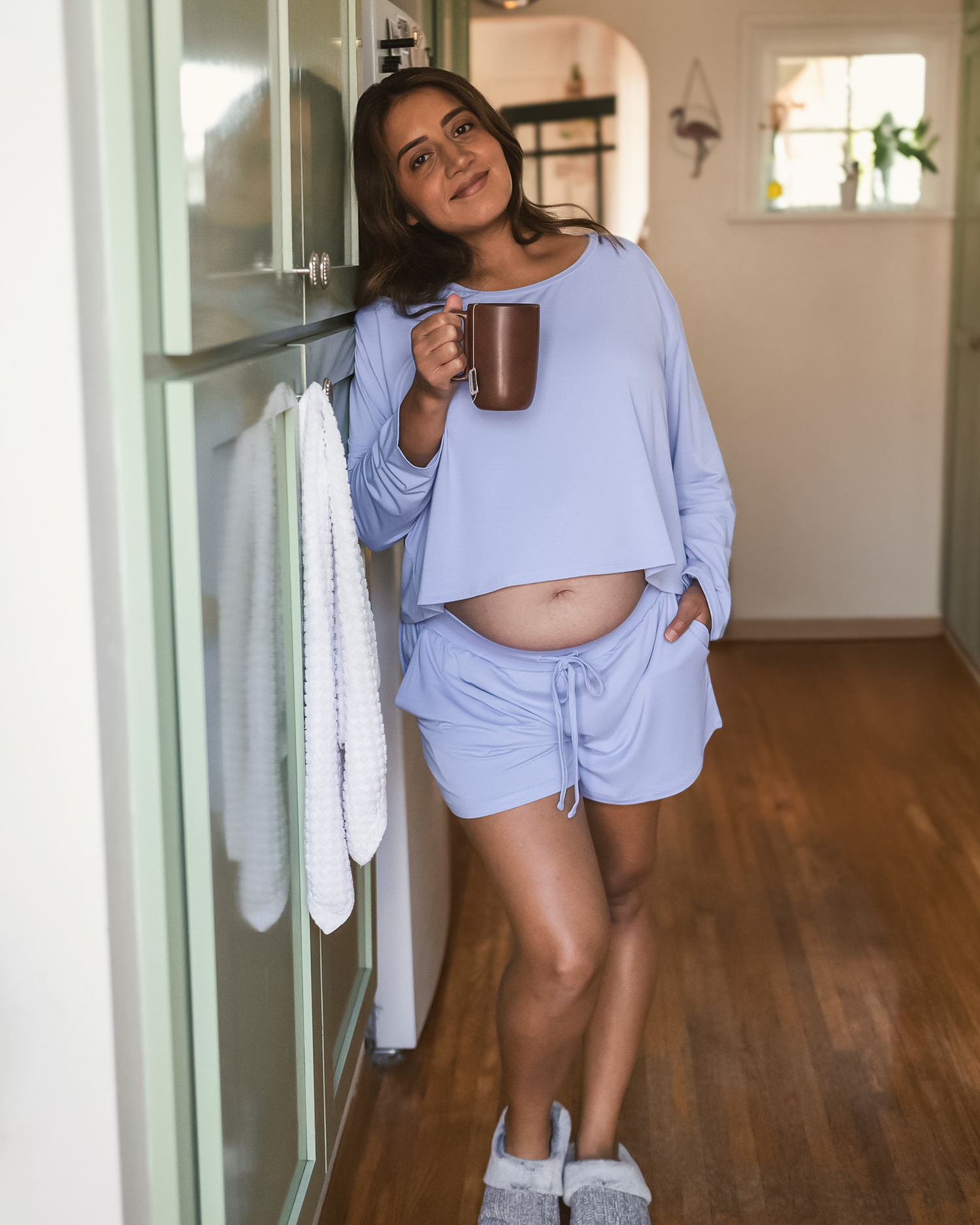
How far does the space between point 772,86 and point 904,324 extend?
94 cm

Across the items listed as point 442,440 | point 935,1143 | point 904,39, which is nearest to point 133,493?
point 442,440

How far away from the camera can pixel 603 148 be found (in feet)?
14.6

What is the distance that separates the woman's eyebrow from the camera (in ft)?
4.78

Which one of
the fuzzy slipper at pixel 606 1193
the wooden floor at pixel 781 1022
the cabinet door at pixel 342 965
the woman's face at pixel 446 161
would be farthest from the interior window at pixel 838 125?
the fuzzy slipper at pixel 606 1193

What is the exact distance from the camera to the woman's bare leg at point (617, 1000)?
162 centimetres

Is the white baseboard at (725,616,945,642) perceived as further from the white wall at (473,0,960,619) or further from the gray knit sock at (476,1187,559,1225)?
the gray knit sock at (476,1187,559,1225)

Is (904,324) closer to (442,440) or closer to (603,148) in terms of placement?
(603,148)

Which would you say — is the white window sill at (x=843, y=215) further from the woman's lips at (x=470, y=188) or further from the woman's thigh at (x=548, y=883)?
the woman's thigh at (x=548, y=883)

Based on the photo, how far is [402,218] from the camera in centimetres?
155

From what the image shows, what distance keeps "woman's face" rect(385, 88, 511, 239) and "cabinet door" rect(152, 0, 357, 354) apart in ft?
0.25

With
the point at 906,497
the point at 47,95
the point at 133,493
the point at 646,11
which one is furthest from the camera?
the point at 906,497

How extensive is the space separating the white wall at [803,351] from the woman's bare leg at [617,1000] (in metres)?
3.07

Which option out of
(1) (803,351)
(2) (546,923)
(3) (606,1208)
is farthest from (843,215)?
(3) (606,1208)

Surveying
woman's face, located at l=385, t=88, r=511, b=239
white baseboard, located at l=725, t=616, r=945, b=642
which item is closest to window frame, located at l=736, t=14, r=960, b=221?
white baseboard, located at l=725, t=616, r=945, b=642
